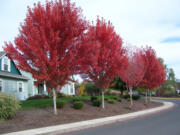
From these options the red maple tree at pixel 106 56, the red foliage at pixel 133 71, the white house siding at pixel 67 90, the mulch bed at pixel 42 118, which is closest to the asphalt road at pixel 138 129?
the mulch bed at pixel 42 118

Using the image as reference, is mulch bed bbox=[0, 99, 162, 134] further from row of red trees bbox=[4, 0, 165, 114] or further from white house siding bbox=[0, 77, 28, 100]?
white house siding bbox=[0, 77, 28, 100]

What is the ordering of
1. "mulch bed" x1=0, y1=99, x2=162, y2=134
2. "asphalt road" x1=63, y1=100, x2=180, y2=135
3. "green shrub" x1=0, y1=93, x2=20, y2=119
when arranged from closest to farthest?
"asphalt road" x1=63, y1=100, x2=180, y2=135 < "mulch bed" x1=0, y1=99, x2=162, y2=134 < "green shrub" x1=0, y1=93, x2=20, y2=119

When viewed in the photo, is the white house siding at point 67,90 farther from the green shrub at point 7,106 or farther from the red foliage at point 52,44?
the green shrub at point 7,106

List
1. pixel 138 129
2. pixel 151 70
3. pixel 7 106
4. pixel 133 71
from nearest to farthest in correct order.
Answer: pixel 138 129, pixel 7 106, pixel 133 71, pixel 151 70

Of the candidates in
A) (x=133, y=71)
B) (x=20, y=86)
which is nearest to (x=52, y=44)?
(x=133, y=71)

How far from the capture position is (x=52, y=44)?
12047mm

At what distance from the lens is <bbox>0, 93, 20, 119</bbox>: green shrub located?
11109 millimetres

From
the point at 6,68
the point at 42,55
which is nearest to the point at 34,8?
the point at 42,55

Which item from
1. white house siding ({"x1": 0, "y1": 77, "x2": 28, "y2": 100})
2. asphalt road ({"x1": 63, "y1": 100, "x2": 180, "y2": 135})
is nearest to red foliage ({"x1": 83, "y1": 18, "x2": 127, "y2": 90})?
asphalt road ({"x1": 63, "y1": 100, "x2": 180, "y2": 135})

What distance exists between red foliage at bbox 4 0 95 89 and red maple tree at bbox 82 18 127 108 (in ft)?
10.6

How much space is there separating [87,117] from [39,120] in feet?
11.3

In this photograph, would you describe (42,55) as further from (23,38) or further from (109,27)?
(109,27)

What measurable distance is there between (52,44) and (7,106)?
4499mm

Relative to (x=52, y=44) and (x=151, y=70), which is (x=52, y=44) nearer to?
(x=52, y=44)
